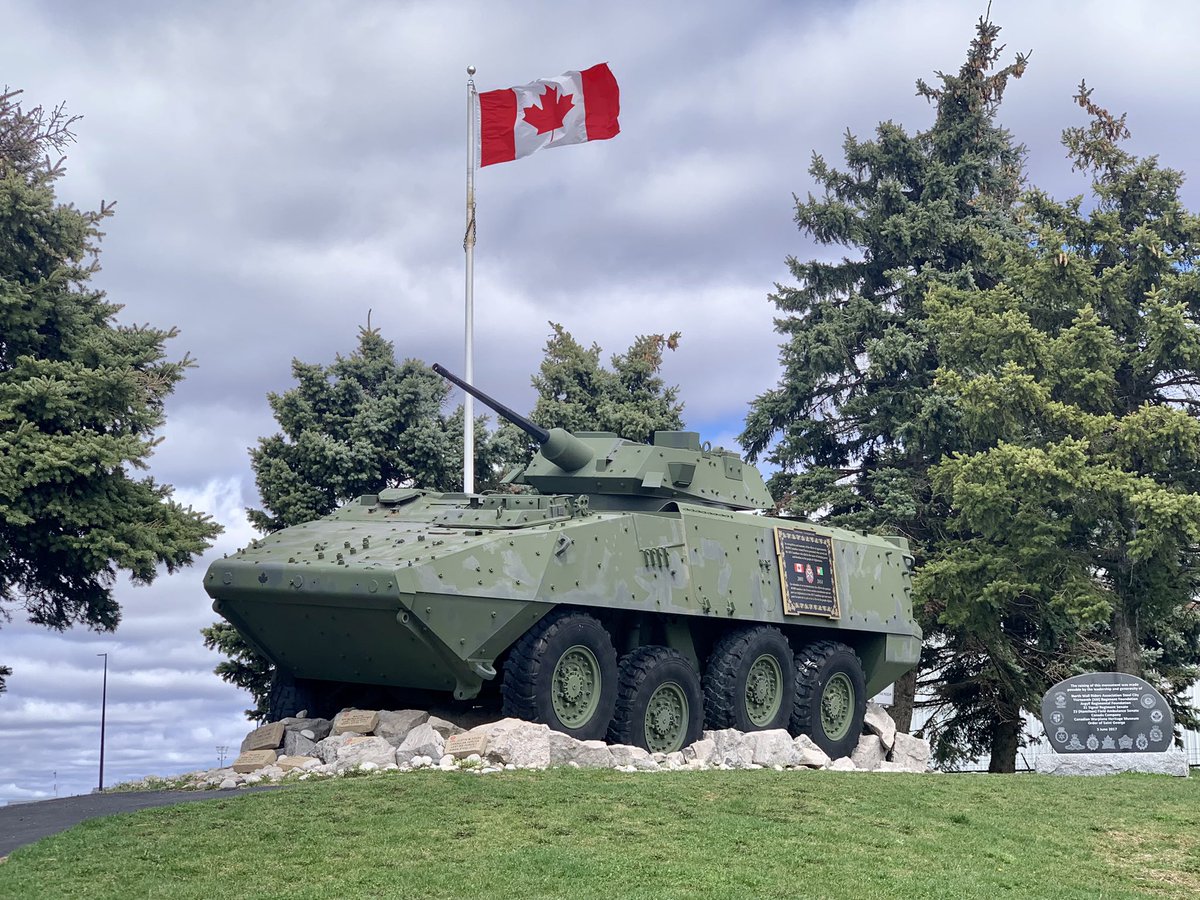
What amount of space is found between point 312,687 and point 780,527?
665cm

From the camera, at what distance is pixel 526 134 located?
988 inches

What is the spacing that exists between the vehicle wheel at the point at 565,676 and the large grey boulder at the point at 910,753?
672 cm

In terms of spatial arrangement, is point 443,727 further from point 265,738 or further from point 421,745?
point 265,738

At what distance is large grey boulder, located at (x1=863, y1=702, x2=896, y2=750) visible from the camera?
2283 centimetres

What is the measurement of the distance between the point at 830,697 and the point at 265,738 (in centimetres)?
819

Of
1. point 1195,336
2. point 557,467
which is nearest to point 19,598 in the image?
point 557,467

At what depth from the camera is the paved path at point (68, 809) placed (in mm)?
13578

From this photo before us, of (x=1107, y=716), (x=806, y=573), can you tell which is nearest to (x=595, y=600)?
(x=806, y=573)

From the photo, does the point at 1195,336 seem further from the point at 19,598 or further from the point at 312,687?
the point at 19,598

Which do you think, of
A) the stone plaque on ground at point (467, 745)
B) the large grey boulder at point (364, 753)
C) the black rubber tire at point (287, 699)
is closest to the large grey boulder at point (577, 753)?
the stone plaque on ground at point (467, 745)

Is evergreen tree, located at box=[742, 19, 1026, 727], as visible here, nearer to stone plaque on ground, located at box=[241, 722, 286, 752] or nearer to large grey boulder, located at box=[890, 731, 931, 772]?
large grey boulder, located at box=[890, 731, 931, 772]

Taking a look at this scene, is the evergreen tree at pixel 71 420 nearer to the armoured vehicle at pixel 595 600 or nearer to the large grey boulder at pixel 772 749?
the armoured vehicle at pixel 595 600

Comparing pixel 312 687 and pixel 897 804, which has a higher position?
pixel 312 687

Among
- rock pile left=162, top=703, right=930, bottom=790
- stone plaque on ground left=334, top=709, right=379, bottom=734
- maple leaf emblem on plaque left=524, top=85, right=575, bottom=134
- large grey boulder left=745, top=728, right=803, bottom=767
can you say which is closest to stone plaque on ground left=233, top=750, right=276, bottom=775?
rock pile left=162, top=703, right=930, bottom=790
